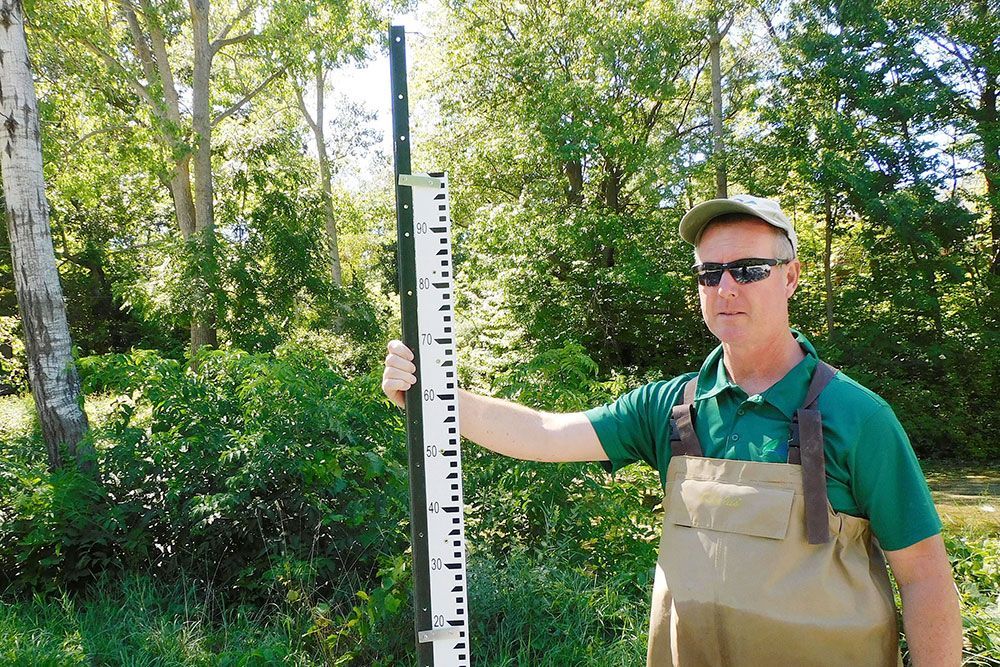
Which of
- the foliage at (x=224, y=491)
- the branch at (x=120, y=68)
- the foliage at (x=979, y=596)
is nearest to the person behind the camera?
the foliage at (x=979, y=596)

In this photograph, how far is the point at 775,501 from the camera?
167 centimetres

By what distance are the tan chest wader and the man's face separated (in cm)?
17

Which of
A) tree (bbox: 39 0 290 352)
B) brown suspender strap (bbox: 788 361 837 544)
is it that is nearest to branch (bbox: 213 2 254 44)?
tree (bbox: 39 0 290 352)

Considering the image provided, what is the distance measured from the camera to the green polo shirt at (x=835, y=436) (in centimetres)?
162

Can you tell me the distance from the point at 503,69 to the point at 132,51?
24.7ft

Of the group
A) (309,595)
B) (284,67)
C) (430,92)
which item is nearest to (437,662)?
(309,595)

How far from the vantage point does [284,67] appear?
13156 mm

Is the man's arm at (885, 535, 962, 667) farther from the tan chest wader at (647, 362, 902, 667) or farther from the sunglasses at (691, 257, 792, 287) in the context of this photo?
the sunglasses at (691, 257, 792, 287)

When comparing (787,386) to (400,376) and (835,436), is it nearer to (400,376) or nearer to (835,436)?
(835,436)

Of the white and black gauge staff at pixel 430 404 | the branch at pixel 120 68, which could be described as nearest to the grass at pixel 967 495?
the white and black gauge staff at pixel 430 404

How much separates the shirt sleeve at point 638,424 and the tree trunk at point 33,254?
483 centimetres

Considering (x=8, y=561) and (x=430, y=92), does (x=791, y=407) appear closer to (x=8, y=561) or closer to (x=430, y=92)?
(x=8, y=561)

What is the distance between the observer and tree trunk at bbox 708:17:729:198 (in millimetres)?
15000

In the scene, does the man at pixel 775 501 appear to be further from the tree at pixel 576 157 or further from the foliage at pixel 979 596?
the tree at pixel 576 157
